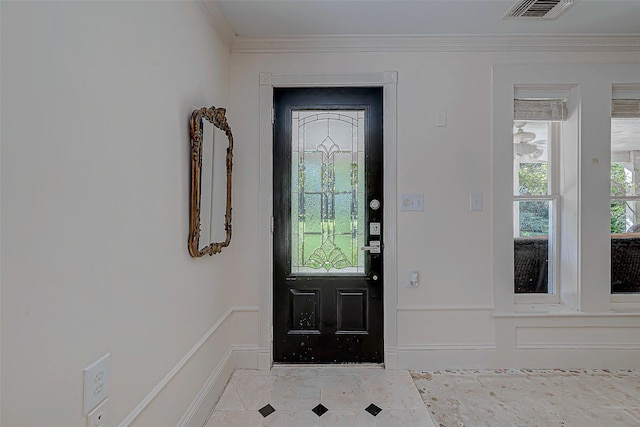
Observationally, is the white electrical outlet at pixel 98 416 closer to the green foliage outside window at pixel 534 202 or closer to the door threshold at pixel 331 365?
the door threshold at pixel 331 365

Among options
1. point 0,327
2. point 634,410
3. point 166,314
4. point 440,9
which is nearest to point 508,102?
point 440,9

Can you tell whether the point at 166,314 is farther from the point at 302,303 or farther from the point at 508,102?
the point at 508,102

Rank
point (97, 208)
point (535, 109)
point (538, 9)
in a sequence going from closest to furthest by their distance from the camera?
point (97, 208)
point (538, 9)
point (535, 109)

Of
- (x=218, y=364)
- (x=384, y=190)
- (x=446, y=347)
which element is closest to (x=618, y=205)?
(x=446, y=347)

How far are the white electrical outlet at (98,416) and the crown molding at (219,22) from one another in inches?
77.7

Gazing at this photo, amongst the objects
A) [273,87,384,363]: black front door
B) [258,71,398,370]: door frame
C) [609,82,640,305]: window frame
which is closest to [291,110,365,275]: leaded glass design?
[273,87,384,363]: black front door

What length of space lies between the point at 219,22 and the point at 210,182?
1.06 m

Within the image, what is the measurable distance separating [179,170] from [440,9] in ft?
6.08

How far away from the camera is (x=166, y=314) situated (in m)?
1.53

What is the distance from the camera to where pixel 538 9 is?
2.13m

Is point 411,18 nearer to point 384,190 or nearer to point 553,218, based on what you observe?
point 384,190

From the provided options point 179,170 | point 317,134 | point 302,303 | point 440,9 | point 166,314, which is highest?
point 440,9

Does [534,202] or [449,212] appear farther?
[534,202]

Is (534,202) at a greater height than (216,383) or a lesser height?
greater
